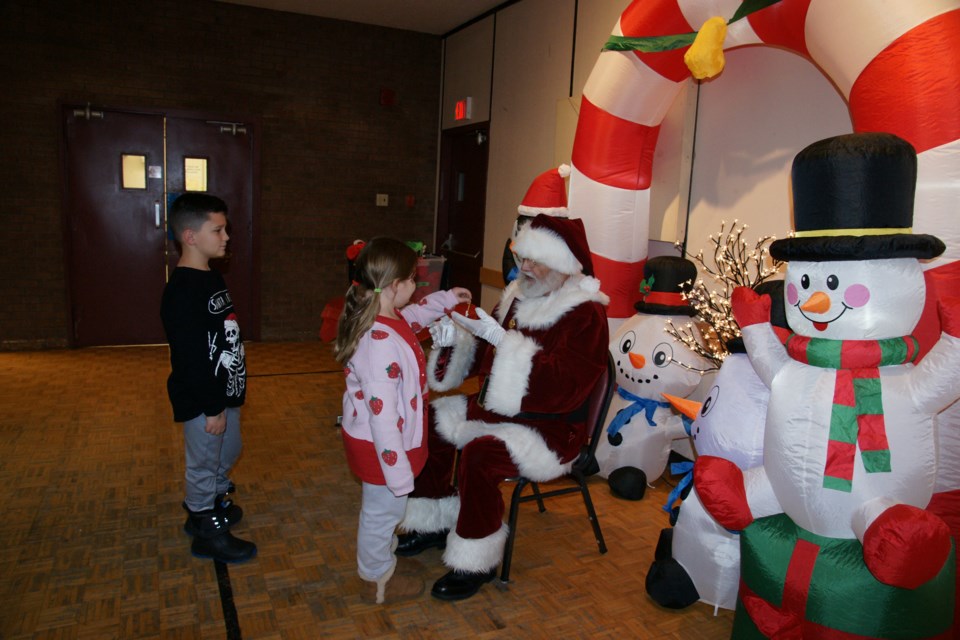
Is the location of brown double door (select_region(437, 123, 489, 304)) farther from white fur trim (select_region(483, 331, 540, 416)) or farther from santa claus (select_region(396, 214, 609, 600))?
white fur trim (select_region(483, 331, 540, 416))

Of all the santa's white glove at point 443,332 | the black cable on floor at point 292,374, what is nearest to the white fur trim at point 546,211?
the santa's white glove at point 443,332

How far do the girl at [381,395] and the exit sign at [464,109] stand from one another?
13.3 feet

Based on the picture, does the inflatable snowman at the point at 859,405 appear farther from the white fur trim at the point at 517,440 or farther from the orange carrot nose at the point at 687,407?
the white fur trim at the point at 517,440

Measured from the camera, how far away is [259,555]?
2.48m

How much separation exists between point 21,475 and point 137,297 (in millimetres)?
2942

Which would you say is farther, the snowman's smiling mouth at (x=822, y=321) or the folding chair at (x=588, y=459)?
the folding chair at (x=588, y=459)

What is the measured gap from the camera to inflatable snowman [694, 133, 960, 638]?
157cm

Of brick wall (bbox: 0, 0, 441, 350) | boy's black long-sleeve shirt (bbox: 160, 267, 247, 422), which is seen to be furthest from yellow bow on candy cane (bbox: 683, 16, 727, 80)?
brick wall (bbox: 0, 0, 441, 350)

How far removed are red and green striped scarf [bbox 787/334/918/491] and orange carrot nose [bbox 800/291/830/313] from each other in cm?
9

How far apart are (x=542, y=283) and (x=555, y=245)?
0.15 m

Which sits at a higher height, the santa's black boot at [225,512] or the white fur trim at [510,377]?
the white fur trim at [510,377]

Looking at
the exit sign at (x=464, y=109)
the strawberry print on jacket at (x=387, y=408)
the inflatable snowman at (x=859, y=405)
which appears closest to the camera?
the inflatable snowman at (x=859, y=405)

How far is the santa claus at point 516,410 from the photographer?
2.24 metres

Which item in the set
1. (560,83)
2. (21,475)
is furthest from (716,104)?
(21,475)
